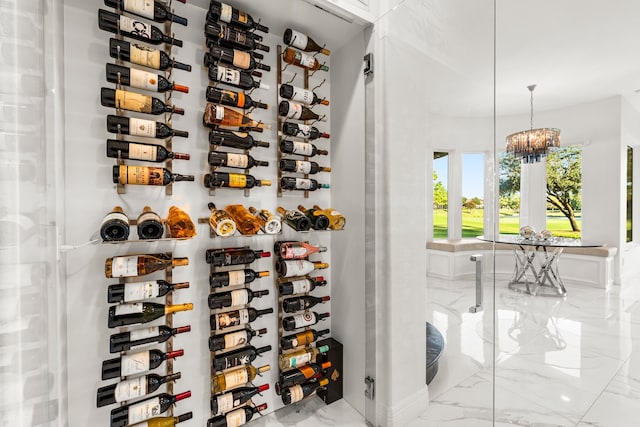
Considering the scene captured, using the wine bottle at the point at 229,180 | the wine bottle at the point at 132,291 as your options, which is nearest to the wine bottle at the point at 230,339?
the wine bottle at the point at 132,291

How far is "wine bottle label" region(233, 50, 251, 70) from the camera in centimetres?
156

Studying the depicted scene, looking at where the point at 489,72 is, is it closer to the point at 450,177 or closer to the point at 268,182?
the point at 450,177

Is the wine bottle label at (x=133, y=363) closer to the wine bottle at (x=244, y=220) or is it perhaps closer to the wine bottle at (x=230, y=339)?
the wine bottle at (x=230, y=339)

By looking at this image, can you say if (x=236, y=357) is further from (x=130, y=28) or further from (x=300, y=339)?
(x=130, y=28)

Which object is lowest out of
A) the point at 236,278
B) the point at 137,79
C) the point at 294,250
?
the point at 236,278

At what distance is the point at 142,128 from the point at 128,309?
80 centimetres

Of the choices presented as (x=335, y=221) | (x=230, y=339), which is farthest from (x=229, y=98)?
(x=230, y=339)

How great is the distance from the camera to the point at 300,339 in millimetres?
1783

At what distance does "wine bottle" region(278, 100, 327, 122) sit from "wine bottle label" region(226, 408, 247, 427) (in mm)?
1652

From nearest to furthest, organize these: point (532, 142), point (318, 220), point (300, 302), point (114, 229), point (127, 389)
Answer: point (532, 142), point (114, 229), point (127, 389), point (318, 220), point (300, 302)

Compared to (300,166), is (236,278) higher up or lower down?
lower down

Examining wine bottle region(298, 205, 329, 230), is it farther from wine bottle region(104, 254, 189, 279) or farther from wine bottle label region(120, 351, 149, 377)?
wine bottle label region(120, 351, 149, 377)

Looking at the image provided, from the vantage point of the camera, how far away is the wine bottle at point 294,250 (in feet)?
5.57

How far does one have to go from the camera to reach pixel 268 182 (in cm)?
165
